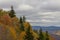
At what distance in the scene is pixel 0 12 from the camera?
387ft

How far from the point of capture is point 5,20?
362ft

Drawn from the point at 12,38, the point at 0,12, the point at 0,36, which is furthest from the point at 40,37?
the point at 0,36

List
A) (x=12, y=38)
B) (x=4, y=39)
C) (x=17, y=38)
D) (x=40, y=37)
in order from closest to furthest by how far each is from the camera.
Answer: (x=4, y=39) < (x=12, y=38) < (x=17, y=38) < (x=40, y=37)

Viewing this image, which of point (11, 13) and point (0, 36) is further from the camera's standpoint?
point (11, 13)

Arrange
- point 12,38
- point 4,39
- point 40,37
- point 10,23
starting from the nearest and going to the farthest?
point 4,39, point 12,38, point 10,23, point 40,37

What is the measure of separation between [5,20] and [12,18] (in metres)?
5.10

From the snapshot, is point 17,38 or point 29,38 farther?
point 17,38

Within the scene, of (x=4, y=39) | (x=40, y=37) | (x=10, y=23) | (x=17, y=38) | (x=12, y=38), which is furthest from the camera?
(x=40, y=37)

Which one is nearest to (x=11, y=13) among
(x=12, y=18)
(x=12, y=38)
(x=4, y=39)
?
(x=12, y=18)

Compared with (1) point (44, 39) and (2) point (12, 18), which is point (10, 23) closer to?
(2) point (12, 18)

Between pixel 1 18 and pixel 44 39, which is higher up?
pixel 1 18

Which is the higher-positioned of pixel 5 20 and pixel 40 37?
pixel 5 20

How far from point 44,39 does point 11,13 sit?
1957 cm

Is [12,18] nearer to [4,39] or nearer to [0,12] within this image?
[0,12]
